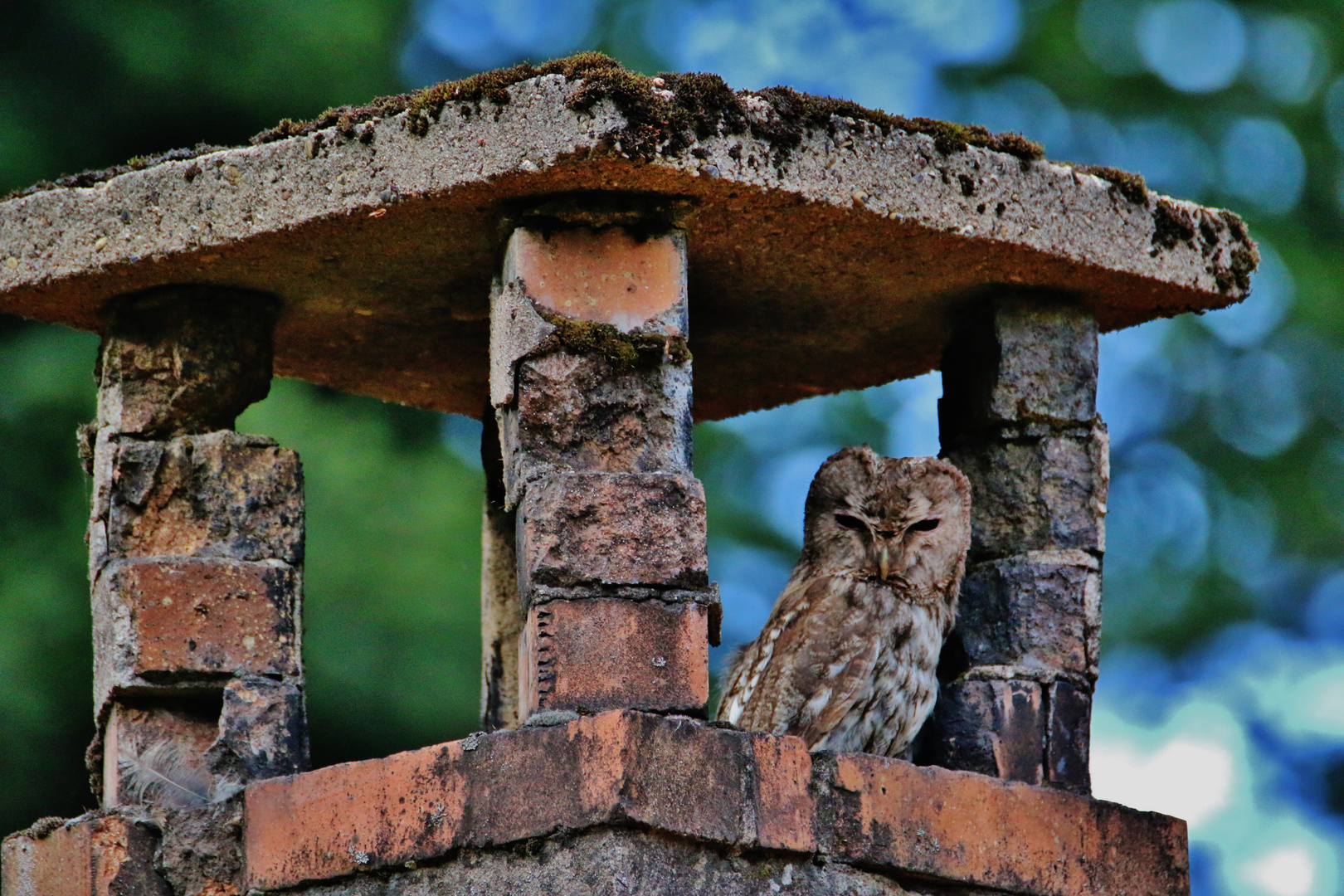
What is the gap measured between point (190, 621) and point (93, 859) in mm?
538

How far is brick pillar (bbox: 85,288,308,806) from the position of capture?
4.36m

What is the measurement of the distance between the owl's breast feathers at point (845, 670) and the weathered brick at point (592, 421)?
2.99 feet

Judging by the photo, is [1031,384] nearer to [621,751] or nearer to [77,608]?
[621,751]

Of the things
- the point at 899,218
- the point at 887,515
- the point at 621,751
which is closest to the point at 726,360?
the point at 887,515

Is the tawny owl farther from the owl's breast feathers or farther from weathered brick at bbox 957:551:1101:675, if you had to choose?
weathered brick at bbox 957:551:1101:675

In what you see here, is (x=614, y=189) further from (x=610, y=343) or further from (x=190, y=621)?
(x=190, y=621)

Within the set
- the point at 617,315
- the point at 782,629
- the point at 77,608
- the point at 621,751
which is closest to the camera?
the point at 621,751

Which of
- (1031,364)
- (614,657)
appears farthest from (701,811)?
(1031,364)

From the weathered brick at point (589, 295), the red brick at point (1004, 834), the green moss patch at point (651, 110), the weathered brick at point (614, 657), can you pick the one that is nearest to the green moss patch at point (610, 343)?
the weathered brick at point (589, 295)

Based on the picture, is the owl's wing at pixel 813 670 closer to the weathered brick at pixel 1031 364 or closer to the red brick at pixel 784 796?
the weathered brick at pixel 1031 364

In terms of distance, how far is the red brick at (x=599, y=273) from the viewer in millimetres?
4066

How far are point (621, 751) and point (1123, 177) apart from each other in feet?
6.16

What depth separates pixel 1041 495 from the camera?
4.66 m

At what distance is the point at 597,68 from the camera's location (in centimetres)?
390
